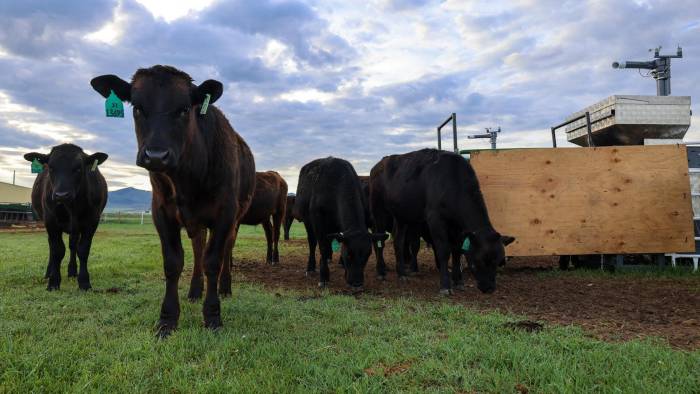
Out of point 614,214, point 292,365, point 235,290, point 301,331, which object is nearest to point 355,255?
point 235,290

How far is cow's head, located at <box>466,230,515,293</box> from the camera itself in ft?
Answer: 22.8

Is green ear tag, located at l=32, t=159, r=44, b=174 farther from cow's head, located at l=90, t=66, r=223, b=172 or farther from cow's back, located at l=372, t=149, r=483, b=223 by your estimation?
cow's back, located at l=372, t=149, r=483, b=223

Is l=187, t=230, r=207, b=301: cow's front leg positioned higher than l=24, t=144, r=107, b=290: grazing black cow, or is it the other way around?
l=24, t=144, r=107, b=290: grazing black cow

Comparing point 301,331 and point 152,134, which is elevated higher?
point 152,134

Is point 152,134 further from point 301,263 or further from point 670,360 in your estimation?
point 301,263

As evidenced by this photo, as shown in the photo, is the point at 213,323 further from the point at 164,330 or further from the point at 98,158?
the point at 98,158

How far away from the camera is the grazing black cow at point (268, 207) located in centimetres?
1170

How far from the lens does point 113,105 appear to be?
14.9 ft

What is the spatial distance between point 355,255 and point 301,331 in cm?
294

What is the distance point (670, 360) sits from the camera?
3533mm

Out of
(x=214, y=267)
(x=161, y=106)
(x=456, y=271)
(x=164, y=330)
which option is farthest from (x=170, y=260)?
(x=456, y=271)

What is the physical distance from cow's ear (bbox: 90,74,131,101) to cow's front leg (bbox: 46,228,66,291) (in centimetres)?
369

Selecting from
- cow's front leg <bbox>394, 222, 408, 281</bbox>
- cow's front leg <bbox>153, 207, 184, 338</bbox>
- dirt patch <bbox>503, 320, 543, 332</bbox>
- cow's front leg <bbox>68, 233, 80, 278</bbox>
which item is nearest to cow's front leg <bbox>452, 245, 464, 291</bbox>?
cow's front leg <bbox>394, 222, 408, 281</bbox>

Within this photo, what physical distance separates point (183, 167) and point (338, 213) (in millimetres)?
3883
